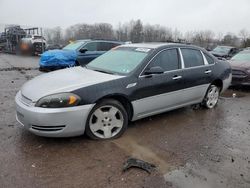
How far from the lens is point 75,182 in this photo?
125 inches

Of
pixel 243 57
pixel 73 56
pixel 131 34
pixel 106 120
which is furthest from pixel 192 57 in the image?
pixel 131 34

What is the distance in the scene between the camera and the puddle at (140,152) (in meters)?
3.67

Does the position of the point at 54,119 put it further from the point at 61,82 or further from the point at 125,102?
the point at 125,102

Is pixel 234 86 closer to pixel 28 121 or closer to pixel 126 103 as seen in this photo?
pixel 126 103

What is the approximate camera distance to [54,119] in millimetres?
3777

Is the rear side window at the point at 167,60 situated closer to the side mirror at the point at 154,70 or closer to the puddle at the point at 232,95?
the side mirror at the point at 154,70

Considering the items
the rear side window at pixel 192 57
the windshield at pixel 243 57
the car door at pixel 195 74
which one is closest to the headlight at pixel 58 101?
the car door at pixel 195 74

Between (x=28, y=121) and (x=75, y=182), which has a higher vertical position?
(x=28, y=121)

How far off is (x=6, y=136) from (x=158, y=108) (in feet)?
9.02

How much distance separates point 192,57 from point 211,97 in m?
1.24

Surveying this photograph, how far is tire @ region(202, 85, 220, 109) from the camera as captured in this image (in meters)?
6.36

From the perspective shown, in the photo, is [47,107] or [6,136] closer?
[47,107]

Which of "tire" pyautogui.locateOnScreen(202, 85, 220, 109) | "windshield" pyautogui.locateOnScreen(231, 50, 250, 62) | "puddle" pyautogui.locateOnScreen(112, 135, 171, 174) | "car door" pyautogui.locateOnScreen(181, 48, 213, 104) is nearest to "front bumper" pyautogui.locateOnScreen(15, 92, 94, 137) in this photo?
"puddle" pyautogui.locateOnScreen(112, 135, 171, 174)

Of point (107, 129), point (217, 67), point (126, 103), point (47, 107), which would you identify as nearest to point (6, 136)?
point (47, 107)
